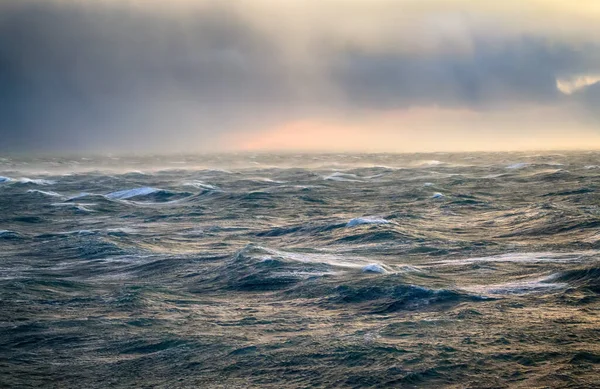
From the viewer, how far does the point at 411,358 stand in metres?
18.2

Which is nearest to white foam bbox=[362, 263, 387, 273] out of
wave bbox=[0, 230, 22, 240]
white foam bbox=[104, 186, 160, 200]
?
wave bbox=[0, 230, 22, 240]

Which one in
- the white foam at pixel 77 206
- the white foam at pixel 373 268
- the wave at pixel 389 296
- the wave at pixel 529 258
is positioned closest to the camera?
the wave at pixel 389 296

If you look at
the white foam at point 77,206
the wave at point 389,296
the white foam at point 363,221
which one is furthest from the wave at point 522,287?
the white foam at point 77,206

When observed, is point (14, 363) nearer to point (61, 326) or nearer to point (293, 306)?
point (61, 326)

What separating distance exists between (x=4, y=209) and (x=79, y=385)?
5533cm

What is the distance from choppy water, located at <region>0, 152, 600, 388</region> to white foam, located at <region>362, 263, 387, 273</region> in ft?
0.28

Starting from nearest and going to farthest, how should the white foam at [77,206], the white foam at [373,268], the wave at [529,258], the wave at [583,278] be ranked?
the wave at [583,278] → the white foam at [373,268] → the wave at [529,258] → the white foam at [77,206]

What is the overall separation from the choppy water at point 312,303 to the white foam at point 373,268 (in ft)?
0.28

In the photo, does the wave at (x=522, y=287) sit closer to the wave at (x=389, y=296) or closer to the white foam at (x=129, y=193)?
the wave at (x=389, y=296)

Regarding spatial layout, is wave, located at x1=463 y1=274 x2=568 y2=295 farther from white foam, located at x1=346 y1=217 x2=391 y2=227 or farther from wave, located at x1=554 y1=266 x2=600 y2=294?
white foam, located at x1=346 y1=217 x2=391 y2=227

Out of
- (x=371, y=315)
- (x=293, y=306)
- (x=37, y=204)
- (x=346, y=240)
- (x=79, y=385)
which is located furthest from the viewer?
(x=37, y=204)

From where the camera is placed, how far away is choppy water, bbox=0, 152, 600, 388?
17828 mm

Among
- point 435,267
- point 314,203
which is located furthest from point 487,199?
point 435,267

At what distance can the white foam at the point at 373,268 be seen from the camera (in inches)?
1145
